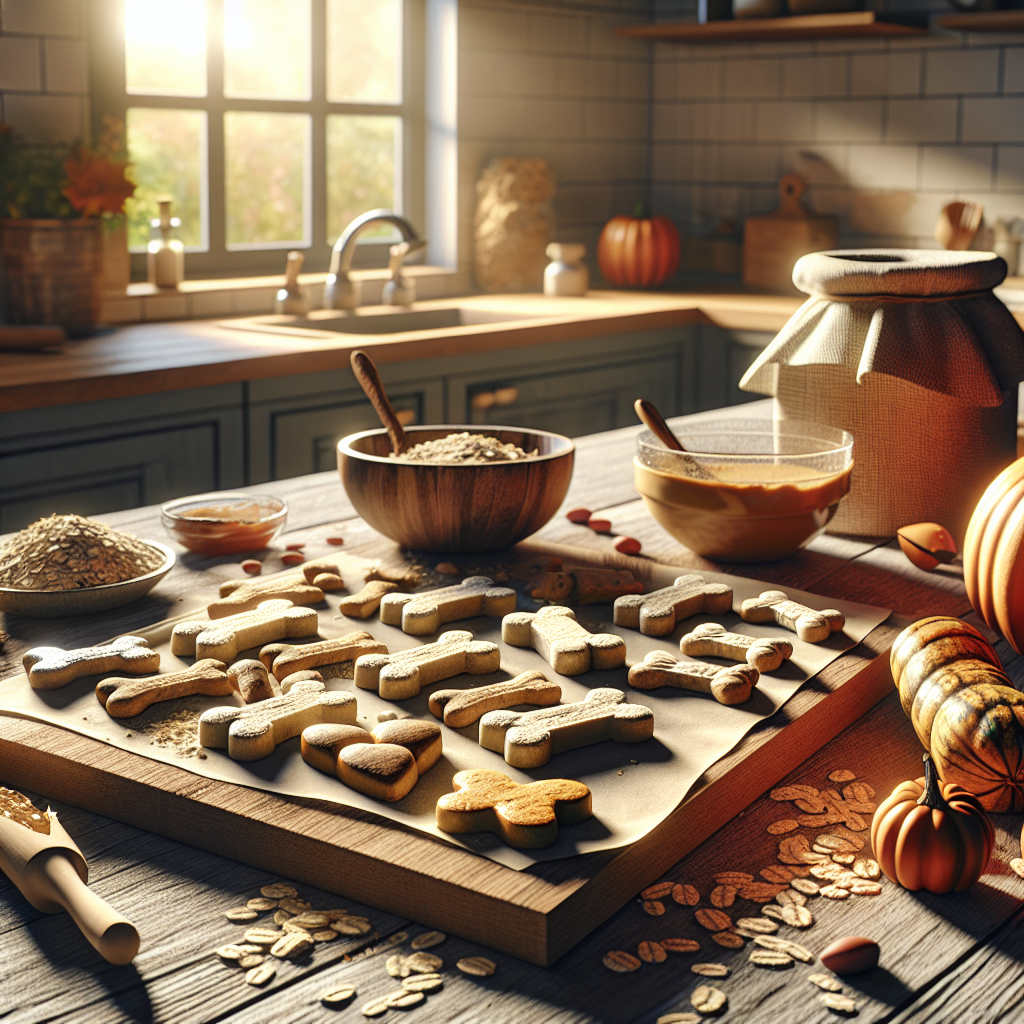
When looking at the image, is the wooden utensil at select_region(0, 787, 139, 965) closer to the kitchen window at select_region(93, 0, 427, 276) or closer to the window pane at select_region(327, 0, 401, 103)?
the kitchen window at select_region(93, 0, 427, 276)

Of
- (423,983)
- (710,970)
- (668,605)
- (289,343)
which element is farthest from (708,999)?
(289,343)

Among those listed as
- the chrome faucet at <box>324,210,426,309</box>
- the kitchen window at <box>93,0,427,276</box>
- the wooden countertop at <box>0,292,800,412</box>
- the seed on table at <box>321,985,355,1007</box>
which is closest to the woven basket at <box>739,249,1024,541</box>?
the seed on table at <box>321,985,355,1007</box>

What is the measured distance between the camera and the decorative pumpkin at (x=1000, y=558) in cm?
96

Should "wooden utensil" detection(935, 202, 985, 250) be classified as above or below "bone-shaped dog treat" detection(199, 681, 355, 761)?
above

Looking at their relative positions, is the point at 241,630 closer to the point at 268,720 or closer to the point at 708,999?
the point at 268,720

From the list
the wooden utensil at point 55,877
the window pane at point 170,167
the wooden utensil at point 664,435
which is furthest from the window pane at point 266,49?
the wooden utensil at point 55,877

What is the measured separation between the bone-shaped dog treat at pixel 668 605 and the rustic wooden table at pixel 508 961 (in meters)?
0.19

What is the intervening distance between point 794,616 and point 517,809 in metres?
0.40

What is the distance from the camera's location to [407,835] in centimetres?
67

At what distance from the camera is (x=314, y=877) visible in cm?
67

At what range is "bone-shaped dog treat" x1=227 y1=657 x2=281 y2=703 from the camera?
821 mm

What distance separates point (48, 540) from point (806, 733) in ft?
2.06

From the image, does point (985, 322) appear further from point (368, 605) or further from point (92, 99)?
point (92, 99)

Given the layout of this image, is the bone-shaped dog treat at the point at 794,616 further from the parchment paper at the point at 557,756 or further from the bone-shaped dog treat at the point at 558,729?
the bone-shaped dog treat at the point at 558,729
